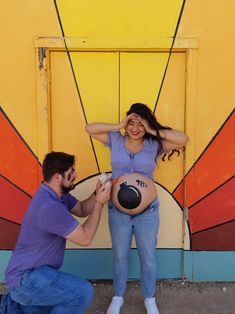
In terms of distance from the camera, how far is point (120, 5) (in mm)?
3830

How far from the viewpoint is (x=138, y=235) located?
3520 mm

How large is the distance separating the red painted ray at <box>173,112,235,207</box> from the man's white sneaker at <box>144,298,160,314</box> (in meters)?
0.98

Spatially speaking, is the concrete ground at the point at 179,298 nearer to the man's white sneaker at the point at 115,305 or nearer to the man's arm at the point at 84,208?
the man's white sneaker at the point at 115,305

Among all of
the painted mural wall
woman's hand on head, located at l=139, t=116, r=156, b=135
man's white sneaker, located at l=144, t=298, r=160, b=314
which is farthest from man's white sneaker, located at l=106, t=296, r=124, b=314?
woman's hand on head, located at l=139, t=116, r=156, b=135

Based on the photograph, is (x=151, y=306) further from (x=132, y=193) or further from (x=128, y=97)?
(x=128, y=97)

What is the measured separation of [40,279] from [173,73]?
2.15 meters

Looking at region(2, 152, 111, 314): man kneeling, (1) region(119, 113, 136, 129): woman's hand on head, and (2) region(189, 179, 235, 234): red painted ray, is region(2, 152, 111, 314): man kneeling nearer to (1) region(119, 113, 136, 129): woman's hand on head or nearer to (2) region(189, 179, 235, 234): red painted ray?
(1) region(119, 113, 136, 129): woman's hand on head

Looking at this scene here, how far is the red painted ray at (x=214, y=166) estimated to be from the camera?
4.02 meters

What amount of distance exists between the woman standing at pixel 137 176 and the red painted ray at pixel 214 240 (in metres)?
0.75

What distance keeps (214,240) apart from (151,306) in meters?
0.94

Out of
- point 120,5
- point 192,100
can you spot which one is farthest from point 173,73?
point 120,5

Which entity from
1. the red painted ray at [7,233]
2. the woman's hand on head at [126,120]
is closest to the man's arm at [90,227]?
the woman's hand on head at [126,120]

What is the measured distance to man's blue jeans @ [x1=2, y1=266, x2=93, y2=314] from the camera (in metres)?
2.94

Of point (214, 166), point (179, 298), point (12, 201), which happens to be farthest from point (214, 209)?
point (12, 201)
